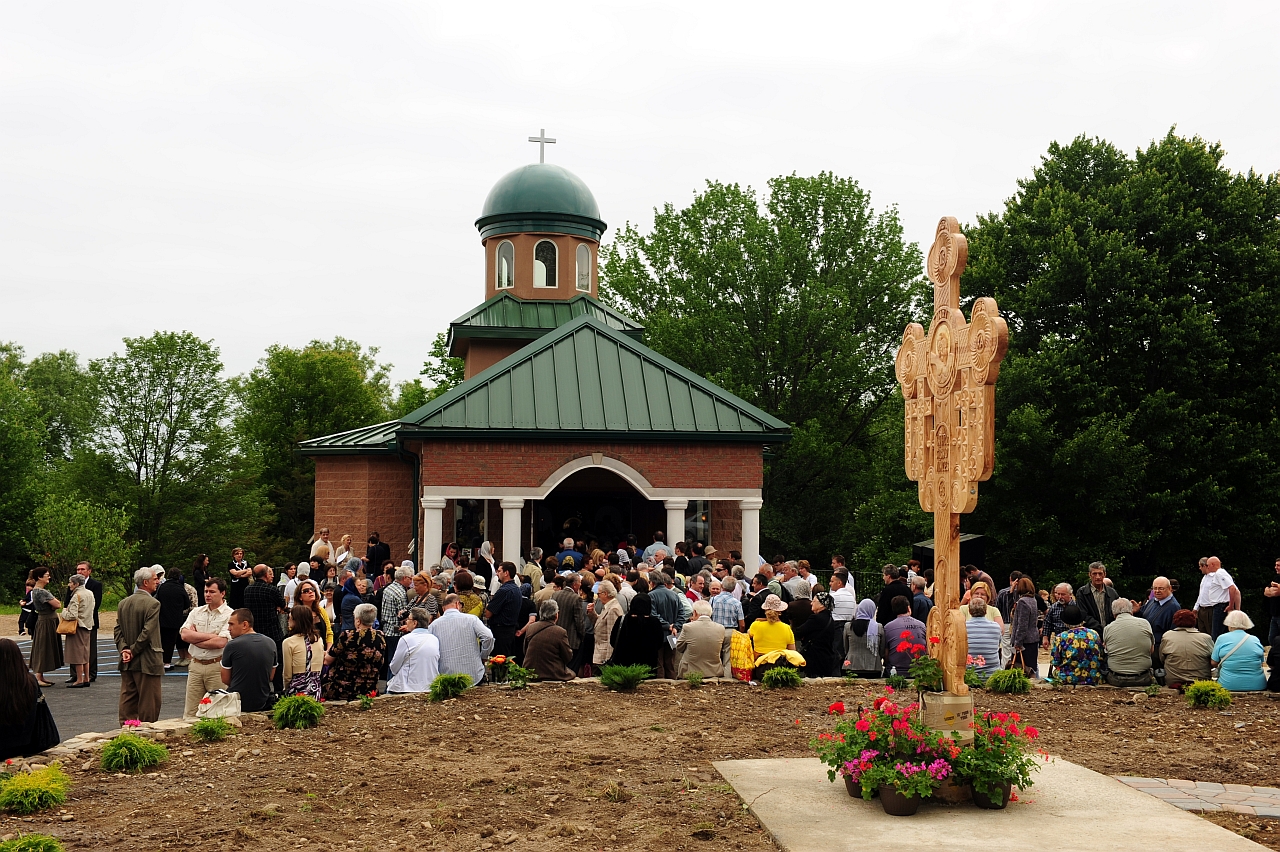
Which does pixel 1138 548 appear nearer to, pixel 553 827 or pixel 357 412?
pixel 553 827

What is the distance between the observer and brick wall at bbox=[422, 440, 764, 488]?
68.6ft

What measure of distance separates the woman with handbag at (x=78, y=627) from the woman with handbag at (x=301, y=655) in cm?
521

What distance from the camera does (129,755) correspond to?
8812 mm

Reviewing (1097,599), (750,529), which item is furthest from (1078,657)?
(750,529)

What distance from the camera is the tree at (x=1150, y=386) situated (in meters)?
26.2

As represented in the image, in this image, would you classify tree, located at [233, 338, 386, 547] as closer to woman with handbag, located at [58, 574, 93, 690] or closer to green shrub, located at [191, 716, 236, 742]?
woman with handbag, located at [58, 574, 93, 690]

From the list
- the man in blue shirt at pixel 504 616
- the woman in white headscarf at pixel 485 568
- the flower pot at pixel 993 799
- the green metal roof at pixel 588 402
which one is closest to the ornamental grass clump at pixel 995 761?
the flower pot at pixel 993 799

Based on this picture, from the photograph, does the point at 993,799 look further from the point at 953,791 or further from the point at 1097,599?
the point at 1097,599

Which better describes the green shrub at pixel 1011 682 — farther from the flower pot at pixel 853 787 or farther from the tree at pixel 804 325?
the tree at pixel 804 325

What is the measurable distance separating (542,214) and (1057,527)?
14.7 metres

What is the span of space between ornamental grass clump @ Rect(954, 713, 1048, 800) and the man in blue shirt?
706 cm

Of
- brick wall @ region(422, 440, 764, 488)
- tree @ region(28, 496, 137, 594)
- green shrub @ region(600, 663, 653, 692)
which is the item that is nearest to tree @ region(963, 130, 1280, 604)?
brick wall @ region(422, 440, 764, 488)

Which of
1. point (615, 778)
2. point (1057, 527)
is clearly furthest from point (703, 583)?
point (1057, 527)

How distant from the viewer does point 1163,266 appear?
2645cm
